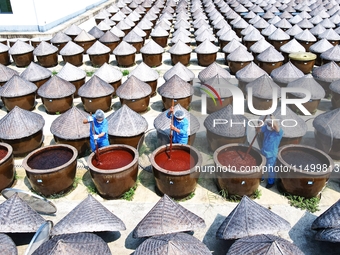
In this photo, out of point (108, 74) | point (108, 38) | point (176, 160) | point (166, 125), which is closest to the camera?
point (176, 160)

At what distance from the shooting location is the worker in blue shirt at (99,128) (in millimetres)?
7816

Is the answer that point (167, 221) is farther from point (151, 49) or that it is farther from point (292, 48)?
point (292, 48)

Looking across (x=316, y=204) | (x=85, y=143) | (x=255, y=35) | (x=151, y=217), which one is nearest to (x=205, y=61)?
(x=255, y=35)

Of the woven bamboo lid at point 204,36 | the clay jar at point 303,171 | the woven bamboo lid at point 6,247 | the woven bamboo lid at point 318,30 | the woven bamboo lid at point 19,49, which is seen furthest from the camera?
the woven bamboo lid at point 318,30

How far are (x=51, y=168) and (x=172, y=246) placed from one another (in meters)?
3.89

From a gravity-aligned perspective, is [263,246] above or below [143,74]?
above

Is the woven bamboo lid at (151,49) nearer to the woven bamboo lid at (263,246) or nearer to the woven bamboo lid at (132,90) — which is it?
the woven bamboo lid at (132,90)

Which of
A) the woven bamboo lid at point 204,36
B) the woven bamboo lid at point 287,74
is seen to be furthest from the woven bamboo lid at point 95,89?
the woven bamboo lid at point 204,36

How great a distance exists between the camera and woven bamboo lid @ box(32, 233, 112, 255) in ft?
16.8

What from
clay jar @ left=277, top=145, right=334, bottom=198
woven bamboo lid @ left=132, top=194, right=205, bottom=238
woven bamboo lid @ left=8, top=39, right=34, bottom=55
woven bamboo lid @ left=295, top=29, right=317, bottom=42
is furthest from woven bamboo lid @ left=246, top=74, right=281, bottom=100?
woven bamboo lid @ left=8, top=39, right=34, bottom=55

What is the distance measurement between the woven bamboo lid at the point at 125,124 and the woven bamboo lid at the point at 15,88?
437 cm

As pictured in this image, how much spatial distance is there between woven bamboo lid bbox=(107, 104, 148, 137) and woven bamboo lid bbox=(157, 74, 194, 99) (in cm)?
242

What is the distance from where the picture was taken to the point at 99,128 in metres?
8.11

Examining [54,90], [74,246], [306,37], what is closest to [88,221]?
[74,246]
